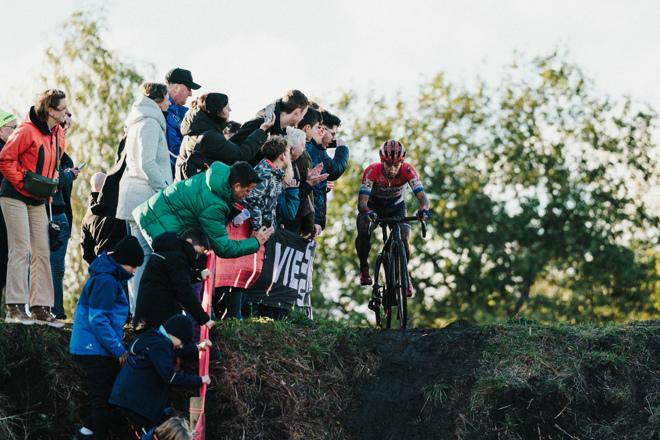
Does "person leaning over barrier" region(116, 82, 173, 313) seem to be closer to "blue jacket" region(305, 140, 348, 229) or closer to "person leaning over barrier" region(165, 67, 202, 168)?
"person leaning over barrier" region(165, 67, 202, 168)

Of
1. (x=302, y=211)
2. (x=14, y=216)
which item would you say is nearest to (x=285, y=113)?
(x=302, y=211)

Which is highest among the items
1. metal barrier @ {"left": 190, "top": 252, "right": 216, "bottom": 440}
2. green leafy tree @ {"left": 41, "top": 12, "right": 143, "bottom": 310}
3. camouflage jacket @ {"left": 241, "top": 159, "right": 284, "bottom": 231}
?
green leafy tree @ {"left": 41, "top": 12, "right": 143, "bottom": 310}

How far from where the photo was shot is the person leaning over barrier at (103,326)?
30.5ft

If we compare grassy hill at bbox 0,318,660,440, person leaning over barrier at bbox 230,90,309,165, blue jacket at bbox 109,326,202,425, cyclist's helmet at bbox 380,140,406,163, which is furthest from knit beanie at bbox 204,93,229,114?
blue jacket at bbox 109,326,202,425

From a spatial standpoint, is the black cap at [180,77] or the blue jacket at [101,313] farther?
the black cap at [180,77]

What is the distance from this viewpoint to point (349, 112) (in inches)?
1516

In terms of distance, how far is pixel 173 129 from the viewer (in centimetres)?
1218

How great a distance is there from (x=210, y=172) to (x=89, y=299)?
1.62 m

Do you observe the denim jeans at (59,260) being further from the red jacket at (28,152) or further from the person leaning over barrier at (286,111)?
the person leaning over barrier at (286,111)

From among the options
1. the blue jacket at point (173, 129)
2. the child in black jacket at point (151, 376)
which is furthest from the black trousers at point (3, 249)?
the child in black jacket at point (151, 376)

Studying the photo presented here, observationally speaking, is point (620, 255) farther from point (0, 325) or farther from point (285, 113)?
point (0, 325)

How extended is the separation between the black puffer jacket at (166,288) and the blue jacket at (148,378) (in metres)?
0.33

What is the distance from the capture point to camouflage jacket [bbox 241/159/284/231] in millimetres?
11375

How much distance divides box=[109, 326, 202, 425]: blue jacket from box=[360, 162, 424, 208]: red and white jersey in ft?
16.0
